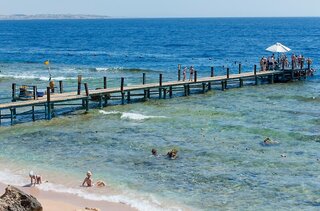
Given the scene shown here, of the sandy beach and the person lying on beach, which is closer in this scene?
the sandy beach

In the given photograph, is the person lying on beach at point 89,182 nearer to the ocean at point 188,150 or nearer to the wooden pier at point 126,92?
the ocean at point 188,150

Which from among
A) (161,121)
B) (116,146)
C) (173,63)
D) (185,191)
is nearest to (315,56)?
(173,63)

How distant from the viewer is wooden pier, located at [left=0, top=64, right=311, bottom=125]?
34069 mm

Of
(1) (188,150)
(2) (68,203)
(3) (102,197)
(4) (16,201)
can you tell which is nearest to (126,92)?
(1) (188,150)

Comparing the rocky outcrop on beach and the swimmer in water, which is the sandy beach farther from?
the swimmer in water

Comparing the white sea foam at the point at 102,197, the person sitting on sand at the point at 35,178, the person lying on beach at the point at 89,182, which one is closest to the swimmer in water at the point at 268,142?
the white sea foam at the point at 102,197

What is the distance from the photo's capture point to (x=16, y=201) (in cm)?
1684

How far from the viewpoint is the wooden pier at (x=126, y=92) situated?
3407cm

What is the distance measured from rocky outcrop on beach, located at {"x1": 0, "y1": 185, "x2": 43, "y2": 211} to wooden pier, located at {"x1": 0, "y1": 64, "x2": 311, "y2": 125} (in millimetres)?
15850

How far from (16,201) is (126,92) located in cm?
2742

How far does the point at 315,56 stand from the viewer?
7888 cm

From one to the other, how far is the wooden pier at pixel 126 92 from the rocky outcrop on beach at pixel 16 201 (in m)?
15.9

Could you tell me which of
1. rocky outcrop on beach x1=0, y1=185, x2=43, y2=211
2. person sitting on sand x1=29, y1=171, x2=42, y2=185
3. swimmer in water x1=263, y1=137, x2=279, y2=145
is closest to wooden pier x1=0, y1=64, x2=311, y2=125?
person sitting on sand x1=29, y1=171, x2=42, y2=185

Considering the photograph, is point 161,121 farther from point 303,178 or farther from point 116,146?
point 303,178
